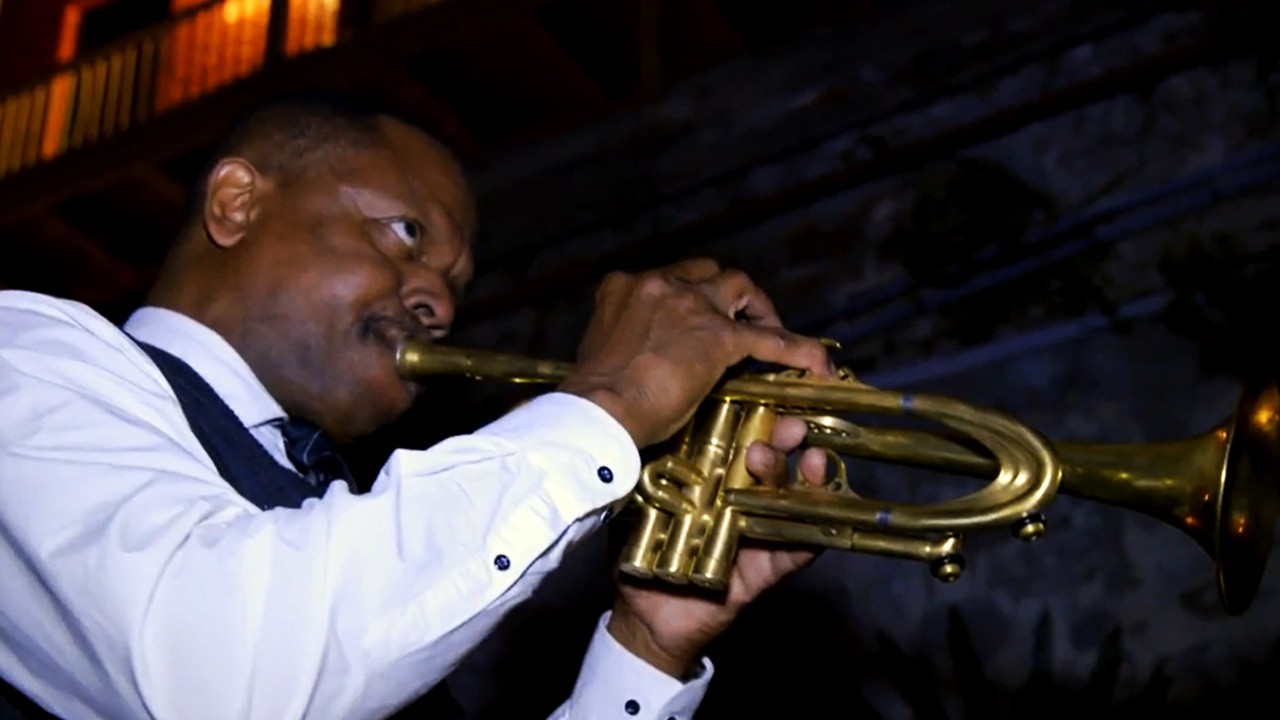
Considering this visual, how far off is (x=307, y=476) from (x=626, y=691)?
48 cm

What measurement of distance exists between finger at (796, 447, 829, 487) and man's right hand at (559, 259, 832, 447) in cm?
13

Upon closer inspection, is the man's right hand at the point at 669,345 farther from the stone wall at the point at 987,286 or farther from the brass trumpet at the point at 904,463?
the stone wall at the point at 987,286

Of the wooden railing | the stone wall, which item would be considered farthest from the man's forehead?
the wooden railing

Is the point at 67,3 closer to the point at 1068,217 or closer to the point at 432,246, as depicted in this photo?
the point at 1068,217

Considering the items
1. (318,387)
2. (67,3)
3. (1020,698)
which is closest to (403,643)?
(318,387)

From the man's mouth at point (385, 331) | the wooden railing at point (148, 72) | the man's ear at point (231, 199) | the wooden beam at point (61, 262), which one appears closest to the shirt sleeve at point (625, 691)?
the man's mouth at point (385, 331)

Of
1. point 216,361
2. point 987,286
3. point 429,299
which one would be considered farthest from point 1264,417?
point 987,286

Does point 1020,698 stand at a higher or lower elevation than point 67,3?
lower

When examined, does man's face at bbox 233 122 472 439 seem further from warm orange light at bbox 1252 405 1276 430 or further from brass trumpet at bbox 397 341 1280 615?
warm orange light at bbox 1252 405 1276 430

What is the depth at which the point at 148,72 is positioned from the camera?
5.95 meters

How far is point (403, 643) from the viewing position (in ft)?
4.10

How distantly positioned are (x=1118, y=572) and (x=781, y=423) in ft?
4.71

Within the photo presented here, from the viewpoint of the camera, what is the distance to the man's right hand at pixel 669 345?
1.49m

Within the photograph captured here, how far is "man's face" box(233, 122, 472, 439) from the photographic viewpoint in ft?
6.00
